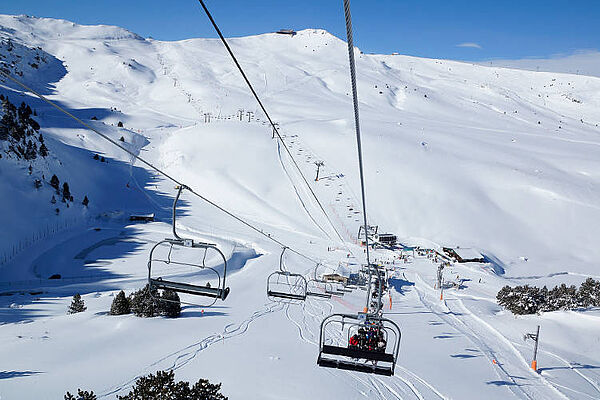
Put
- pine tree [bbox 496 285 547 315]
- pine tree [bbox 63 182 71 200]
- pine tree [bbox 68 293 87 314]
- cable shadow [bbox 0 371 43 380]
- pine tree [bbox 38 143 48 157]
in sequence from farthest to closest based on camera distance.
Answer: pine tree [bbox 38 143 48 157]
pine tree [bbox 63 182 71 200]
pine tree [bbox 496 285 547 315]
pine tree [bbox 68 293 87 314]
cable shadow [bbox 0 371 43 380]

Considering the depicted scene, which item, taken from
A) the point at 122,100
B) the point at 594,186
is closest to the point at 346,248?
the point at 594,186

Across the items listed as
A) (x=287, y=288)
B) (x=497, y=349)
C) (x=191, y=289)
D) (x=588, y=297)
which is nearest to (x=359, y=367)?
(x=191, y=289)

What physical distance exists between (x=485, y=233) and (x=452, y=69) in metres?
140

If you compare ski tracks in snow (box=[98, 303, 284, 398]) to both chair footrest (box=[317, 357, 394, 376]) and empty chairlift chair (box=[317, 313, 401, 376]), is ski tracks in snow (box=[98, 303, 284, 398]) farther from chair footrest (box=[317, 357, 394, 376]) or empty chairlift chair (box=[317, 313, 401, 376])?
chair footrest (box=[317, 357, 394, 376])

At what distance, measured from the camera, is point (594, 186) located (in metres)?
52.2

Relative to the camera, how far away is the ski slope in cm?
1509

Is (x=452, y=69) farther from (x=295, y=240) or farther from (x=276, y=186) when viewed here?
(x=295, y=240)

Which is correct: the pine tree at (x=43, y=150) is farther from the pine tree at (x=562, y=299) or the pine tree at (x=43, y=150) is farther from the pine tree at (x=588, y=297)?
the pine tree at (x=588, y=297)

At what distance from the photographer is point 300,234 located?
40.7 meters

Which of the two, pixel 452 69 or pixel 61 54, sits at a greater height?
pixel 452 69

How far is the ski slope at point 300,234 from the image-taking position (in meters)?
15.1

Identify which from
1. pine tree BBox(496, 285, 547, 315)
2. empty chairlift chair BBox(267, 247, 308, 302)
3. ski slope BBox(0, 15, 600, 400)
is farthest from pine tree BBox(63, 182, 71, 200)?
pine tree BBox(496, 285, 547, 315)

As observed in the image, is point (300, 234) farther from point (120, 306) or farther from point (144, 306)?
point (120, 306)

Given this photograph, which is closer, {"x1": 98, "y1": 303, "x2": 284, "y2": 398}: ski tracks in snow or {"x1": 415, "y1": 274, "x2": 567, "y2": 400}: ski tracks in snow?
{"x1": 98, "y1": 303, "x2": 284, "y2": 398}: ski tracks in snow
